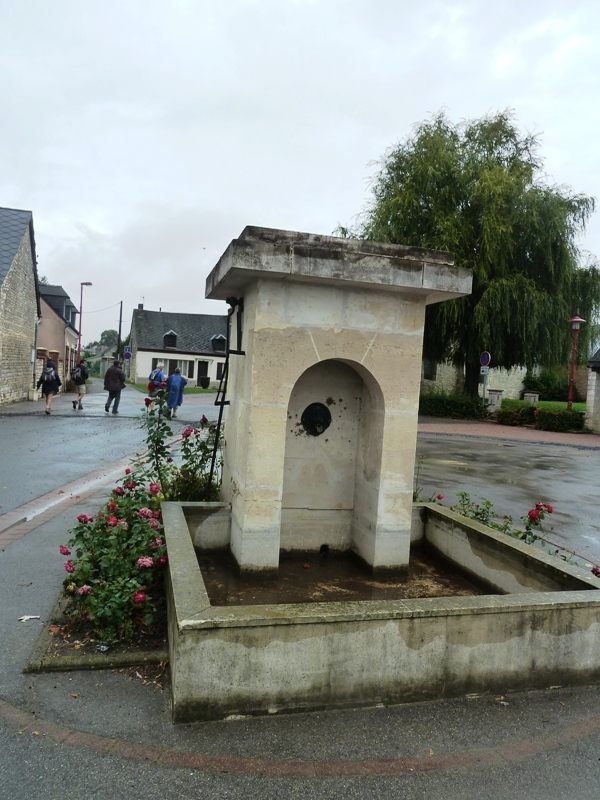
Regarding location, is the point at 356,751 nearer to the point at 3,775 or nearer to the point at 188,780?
the point at 188,780

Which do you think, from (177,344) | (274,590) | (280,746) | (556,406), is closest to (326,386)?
(274,590)

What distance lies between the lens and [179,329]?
66.4 meters

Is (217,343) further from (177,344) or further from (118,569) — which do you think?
(118,569)

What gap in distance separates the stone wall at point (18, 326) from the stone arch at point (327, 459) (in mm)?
20285

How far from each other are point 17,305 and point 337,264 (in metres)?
23.5

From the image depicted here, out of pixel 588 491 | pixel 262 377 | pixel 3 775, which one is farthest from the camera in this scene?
→ pixel 588 491

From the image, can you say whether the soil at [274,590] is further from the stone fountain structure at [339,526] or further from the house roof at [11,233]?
the house roof at [11,233]

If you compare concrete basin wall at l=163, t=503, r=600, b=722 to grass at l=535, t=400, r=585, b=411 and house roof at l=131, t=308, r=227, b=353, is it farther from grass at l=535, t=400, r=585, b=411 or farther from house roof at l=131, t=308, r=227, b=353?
house roof at l=131, t=308, r=227, b=353

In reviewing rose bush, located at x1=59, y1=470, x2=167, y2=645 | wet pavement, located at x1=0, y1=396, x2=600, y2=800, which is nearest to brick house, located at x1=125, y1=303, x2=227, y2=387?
rose bush, located at x1=59, y1=470, x2=167, y2=645

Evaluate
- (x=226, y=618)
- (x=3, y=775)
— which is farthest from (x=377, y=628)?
(x=3, y=775)

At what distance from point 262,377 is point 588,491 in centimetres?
889

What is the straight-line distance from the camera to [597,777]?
266 centimetres

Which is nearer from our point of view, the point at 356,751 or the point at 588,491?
the point at 356,751

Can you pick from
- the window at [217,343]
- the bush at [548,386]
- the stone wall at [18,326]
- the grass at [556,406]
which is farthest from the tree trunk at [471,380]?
the window at [217,343]
